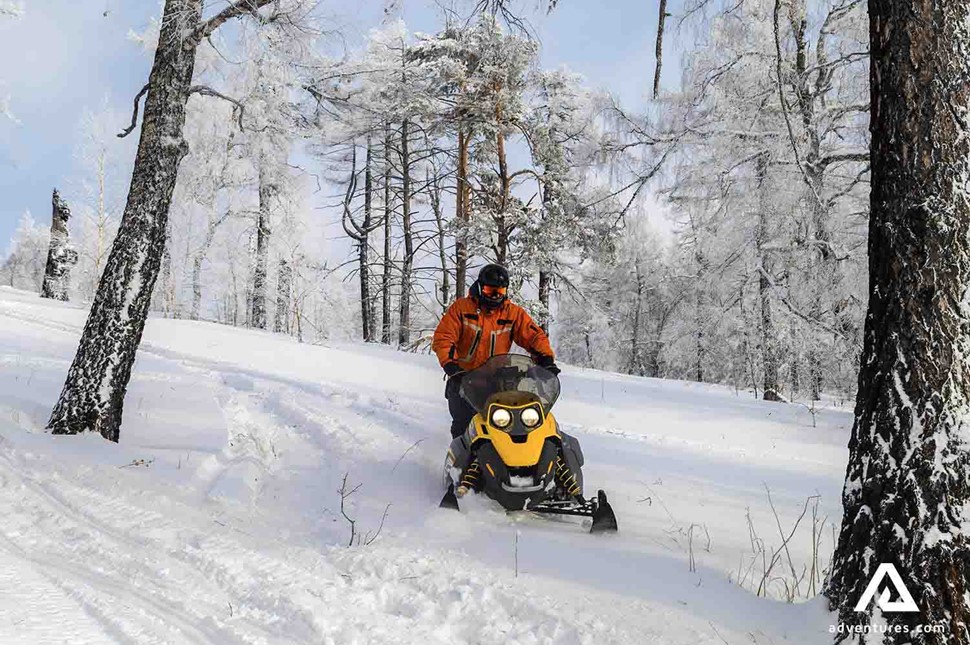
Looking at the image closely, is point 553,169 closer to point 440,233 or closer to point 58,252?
point 440,233

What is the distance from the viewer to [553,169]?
14922mm

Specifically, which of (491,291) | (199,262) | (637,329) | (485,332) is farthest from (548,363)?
(637,329)

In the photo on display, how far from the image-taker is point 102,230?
23.1 metres

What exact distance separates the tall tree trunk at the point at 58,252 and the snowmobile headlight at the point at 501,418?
1915 centimetres

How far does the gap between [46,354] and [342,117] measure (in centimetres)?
544

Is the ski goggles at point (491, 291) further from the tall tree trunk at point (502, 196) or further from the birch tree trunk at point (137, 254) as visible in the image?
the tall tree trunk at point (502, 196)

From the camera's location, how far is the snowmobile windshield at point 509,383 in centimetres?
399

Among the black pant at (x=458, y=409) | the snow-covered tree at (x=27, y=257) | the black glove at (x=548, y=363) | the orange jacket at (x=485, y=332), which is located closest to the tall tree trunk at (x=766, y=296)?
the orange jacket at (x=485, y=332)

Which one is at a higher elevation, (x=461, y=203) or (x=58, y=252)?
Answer: (x=461, y=203)

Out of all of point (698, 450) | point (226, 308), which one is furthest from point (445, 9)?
point (226, 308)

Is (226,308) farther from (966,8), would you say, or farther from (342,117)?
(966,8)

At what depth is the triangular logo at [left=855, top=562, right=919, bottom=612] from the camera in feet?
7.08

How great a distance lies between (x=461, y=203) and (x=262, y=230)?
10.0 m

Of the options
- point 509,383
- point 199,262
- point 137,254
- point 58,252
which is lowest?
point 509,383
